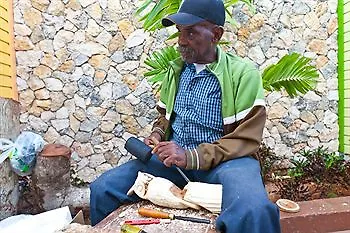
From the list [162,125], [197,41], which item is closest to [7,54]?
[162,125]

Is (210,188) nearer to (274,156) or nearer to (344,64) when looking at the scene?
(274,156)

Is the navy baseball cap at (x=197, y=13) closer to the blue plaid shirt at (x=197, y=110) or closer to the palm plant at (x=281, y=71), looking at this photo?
the blue plaid shirt at (x=197, y=110)

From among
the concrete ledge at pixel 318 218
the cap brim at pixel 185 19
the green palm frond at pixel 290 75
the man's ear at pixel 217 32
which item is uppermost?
the cap brim at pixel 185 19

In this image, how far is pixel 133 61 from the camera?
3727mm

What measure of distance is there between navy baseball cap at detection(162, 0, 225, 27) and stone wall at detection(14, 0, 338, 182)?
1952 millimetres

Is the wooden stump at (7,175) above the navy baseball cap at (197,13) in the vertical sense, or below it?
below

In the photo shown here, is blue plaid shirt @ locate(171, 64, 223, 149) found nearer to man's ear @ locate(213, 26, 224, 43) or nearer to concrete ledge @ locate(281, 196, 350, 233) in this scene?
man's ear @ locate(213, 26, 224, 43)

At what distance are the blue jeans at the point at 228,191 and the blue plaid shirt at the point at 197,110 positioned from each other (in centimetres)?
17

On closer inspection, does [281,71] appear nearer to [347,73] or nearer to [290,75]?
[290,75]

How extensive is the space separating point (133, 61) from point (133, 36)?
23cm

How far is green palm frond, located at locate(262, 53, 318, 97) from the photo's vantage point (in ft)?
9.87

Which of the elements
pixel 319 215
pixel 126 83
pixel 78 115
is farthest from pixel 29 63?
pixel 319 215

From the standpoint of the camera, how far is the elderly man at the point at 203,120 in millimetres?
1653

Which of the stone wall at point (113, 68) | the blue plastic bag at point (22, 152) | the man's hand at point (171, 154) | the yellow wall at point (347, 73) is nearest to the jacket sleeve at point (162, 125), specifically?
the man's hand at point (171, 154)
